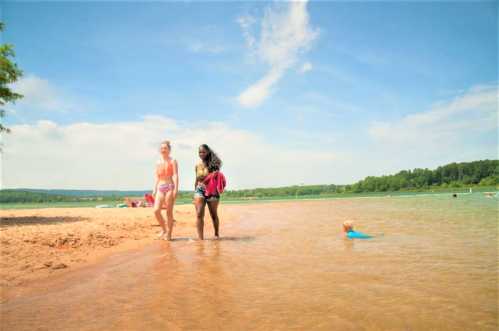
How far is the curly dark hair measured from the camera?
7.92 metres

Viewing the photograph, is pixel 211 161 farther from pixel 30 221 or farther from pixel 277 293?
pixel 30 221

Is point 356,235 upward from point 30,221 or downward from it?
downward

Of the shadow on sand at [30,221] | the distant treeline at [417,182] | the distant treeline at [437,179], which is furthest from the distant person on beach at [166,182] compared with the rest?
the distant treeline at [437,179]

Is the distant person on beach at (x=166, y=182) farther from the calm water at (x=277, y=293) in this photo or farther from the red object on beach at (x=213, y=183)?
the calm water at (x=277, y=293)

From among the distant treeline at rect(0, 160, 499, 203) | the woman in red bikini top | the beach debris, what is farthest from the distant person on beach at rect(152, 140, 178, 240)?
the distant treeline at rect(0, 160, 499, 203)

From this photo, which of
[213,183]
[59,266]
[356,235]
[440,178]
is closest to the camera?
[59,266]

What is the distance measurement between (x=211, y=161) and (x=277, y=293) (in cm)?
497

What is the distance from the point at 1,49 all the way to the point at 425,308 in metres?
14.4

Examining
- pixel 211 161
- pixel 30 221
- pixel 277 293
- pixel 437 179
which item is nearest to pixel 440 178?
pixel 437 179

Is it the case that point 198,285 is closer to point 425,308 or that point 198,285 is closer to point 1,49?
point 425,308

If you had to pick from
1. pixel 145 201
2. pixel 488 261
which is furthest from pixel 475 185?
pixel 488 261

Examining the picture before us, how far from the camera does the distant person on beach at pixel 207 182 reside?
309 inches

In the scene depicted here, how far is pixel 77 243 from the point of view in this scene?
22.8ft

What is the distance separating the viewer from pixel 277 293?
135 inches
